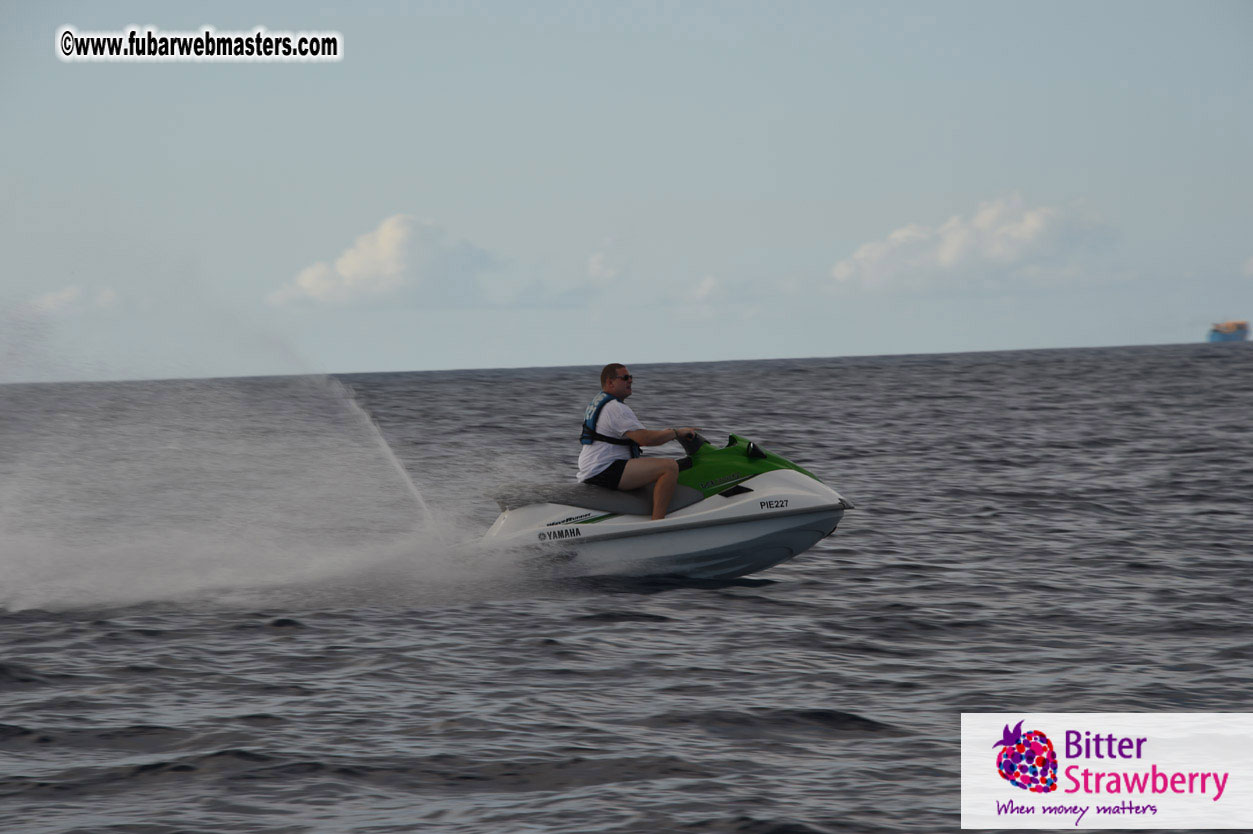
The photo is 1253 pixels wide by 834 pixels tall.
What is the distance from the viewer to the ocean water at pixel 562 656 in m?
6.44

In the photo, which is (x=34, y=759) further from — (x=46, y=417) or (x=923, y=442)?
(x=46, y=417)

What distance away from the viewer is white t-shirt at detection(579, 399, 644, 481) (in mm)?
11492

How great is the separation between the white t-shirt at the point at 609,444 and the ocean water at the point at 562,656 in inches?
43.6

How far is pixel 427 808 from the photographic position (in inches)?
246

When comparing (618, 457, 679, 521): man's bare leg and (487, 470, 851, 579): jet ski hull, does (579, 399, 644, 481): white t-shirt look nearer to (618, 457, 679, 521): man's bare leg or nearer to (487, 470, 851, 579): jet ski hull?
(618, 457, 679, 521): man's bare leg

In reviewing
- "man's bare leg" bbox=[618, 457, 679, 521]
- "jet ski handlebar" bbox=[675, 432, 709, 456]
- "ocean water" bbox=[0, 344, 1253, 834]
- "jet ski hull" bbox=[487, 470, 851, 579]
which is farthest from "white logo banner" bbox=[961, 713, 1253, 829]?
"jet ski handlebar" bbox=[675, 432, 709, 456]

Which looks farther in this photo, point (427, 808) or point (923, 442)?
point (923, 442)

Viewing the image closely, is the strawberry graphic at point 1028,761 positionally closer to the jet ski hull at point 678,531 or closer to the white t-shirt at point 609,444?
the jet ski hull at point 678,531

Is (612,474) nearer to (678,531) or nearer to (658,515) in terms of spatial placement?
(658,515)

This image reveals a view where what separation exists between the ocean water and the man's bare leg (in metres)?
0.79

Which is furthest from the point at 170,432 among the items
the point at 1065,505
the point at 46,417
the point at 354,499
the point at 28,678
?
the point at 28,678

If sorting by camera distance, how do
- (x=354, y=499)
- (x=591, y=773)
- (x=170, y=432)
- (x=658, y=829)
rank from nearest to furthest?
(x=658, y=829) → (x=591, y=773) → (x=354, y=499) → (x=170, y=432)

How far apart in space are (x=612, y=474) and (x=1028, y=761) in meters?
5.56

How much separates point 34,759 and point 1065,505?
522 inches
